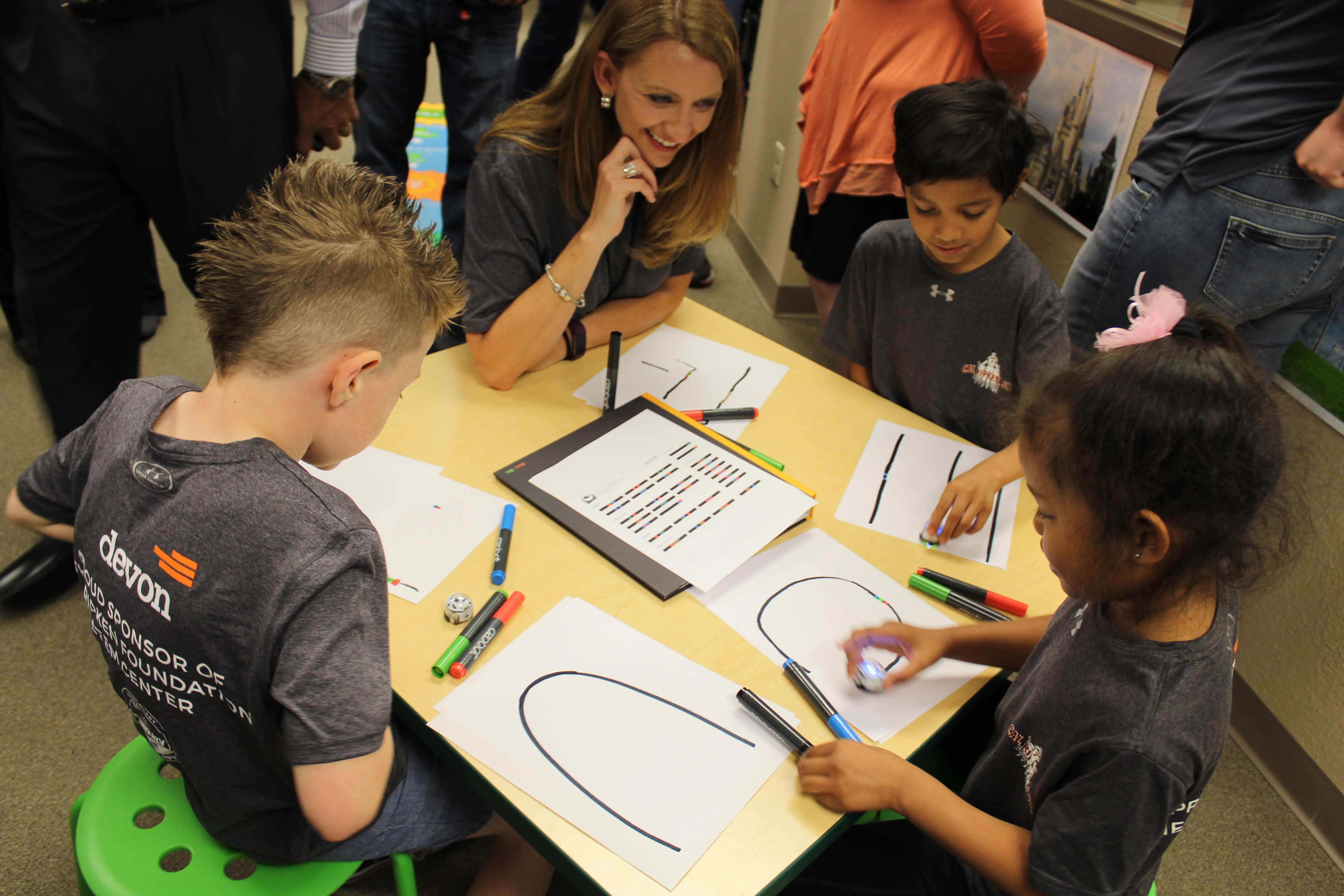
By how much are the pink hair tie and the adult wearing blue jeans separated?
179cm

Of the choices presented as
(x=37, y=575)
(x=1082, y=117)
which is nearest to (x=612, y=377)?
(x=37, y=575)

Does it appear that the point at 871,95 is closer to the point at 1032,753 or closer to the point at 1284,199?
the point at 1284,199

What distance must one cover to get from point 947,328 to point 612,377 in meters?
0.65

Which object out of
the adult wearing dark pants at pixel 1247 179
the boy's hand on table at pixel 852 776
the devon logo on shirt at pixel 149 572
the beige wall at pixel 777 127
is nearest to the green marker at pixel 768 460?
the boy's hand on table at pixel 852 776

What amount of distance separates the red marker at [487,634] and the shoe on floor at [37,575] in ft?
4.29

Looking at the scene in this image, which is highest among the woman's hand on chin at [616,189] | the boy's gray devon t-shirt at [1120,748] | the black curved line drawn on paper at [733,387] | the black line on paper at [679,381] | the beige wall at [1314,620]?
the woman's hand on chin at [616,189]

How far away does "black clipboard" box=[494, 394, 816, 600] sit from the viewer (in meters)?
1.03

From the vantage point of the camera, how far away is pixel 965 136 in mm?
1381

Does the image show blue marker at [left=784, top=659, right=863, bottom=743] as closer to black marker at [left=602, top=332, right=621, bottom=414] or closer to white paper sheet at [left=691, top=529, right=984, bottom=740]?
white paper sheet at [left=691, top=529, right=984, bottom=740]

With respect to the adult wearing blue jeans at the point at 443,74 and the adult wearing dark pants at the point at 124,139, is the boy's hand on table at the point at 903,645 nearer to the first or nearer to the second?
the adult wearing dark pants at the point at 124,139

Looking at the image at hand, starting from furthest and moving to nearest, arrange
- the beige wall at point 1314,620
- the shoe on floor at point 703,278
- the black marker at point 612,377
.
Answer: the shoe on floor at point 703,278
the beige wall at point 1314,620
the black marker at point 612,377

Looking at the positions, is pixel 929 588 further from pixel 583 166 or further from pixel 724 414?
pixel 583 166

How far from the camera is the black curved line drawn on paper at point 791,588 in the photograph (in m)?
0.97

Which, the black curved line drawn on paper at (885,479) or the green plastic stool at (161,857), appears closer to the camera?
the green plastic stool at (161,857)
